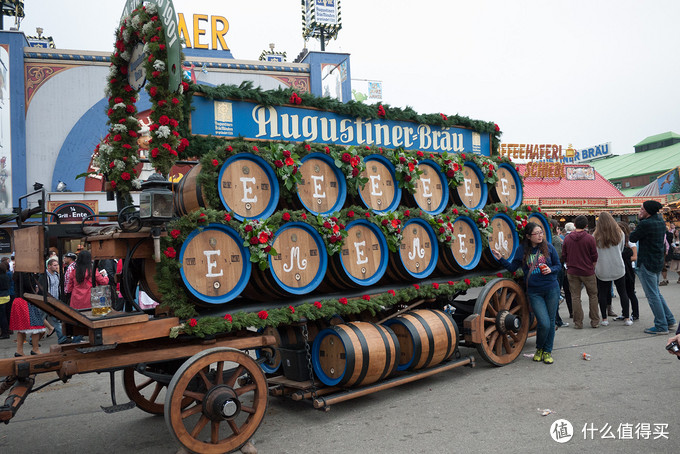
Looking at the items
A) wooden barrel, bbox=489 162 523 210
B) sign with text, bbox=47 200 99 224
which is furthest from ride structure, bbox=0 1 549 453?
sign with text, bbox=47 200 99 224

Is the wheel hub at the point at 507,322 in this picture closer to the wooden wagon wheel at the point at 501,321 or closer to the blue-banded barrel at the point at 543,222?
the wooden wagon wheel at the point at 501,321

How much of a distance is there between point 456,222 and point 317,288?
1.99 m

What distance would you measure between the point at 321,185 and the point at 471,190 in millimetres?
2331

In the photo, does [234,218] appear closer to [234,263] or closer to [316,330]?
[234,263]

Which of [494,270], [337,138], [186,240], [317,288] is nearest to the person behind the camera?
[186,240]

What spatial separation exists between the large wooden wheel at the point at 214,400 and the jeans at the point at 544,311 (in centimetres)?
356

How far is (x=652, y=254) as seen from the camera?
7.02 m

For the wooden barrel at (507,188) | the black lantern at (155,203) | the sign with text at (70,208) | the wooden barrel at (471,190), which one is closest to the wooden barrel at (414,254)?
the wooden barrel at (471,190)

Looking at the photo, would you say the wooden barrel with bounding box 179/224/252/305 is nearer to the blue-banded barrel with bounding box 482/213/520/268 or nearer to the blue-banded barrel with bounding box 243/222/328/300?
the blue-banded barrel with bounding box 243/222/328/300

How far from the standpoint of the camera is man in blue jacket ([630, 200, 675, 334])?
697 centimetres

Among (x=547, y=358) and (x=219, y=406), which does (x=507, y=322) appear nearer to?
(x=547, y=358)

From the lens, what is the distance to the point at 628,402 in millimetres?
4500

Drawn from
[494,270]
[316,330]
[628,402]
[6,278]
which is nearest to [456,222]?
[494,270]

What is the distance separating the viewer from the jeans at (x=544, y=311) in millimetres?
6000
